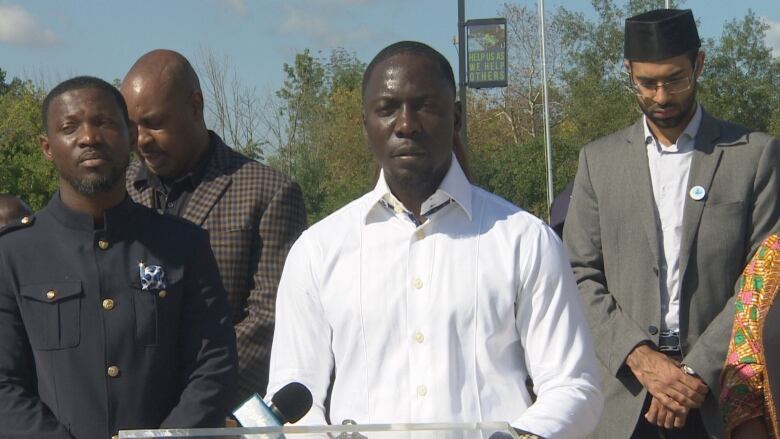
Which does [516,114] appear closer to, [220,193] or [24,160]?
[24,160]

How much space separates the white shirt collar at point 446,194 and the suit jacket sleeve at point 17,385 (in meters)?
1.16

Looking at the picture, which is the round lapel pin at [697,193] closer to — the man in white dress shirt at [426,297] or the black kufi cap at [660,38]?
the black kufi cap at [660,38]

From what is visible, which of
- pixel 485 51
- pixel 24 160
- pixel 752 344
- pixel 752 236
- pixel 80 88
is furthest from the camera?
pixel 24 160

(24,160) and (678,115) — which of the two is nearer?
(678,115)

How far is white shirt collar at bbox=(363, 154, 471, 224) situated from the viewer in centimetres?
306

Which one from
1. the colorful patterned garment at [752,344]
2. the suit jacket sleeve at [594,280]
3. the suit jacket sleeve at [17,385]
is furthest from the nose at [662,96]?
the suit jacket sleeve at [17,385]

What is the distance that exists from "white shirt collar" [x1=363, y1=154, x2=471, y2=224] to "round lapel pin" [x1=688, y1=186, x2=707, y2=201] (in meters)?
1.56

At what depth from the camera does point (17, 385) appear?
11.6 ft

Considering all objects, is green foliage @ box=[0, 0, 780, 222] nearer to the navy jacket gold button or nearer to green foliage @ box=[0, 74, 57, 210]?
green foliage @ box=[0, 74, 57, 210]

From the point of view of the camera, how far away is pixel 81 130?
3752 mm

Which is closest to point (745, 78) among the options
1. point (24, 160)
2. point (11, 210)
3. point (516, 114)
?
point (516, 114)

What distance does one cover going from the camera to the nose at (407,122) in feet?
9.78

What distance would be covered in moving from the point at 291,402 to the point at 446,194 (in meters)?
0.73

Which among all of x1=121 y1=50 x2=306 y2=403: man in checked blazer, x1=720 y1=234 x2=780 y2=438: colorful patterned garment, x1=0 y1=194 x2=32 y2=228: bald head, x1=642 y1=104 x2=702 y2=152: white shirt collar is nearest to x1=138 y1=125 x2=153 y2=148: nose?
x1=121 y1=50 x2=306 y2=403: man in checked blazer
